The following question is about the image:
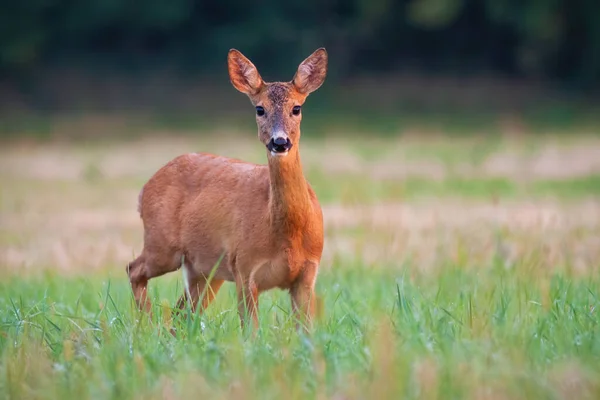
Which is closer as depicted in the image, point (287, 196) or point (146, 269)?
point (287, 196)

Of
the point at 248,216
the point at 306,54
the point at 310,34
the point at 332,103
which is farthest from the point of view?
the point at 310,34

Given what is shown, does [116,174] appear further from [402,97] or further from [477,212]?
[402,97]

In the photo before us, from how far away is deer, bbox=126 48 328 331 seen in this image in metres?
6.77

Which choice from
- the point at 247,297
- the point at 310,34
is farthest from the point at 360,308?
the point at 310,34

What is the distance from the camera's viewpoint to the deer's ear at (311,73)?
7133 mm

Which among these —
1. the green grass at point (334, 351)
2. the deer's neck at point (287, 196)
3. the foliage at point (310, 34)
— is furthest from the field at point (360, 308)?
the foliage at point (310, 34)

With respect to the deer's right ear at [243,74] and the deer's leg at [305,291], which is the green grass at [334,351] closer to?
the deer's leg at [305,291]

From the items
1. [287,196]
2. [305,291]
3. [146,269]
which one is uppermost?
[287,196]

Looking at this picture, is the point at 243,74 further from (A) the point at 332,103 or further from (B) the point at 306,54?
(B) the point at 306,54

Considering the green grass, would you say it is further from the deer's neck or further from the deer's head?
the deer's head

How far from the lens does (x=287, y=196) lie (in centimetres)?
679

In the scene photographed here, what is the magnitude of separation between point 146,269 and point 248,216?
1.23 m

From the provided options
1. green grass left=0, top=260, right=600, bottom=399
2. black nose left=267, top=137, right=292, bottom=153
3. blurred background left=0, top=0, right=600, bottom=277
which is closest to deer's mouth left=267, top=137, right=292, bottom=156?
black nose left=267, top=137, right=292, bottom=153

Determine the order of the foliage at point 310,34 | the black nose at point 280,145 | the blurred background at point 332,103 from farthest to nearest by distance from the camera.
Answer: the foliage at point 310,34 < the blurred background at point 332,103 < the black nose at point 280,145
